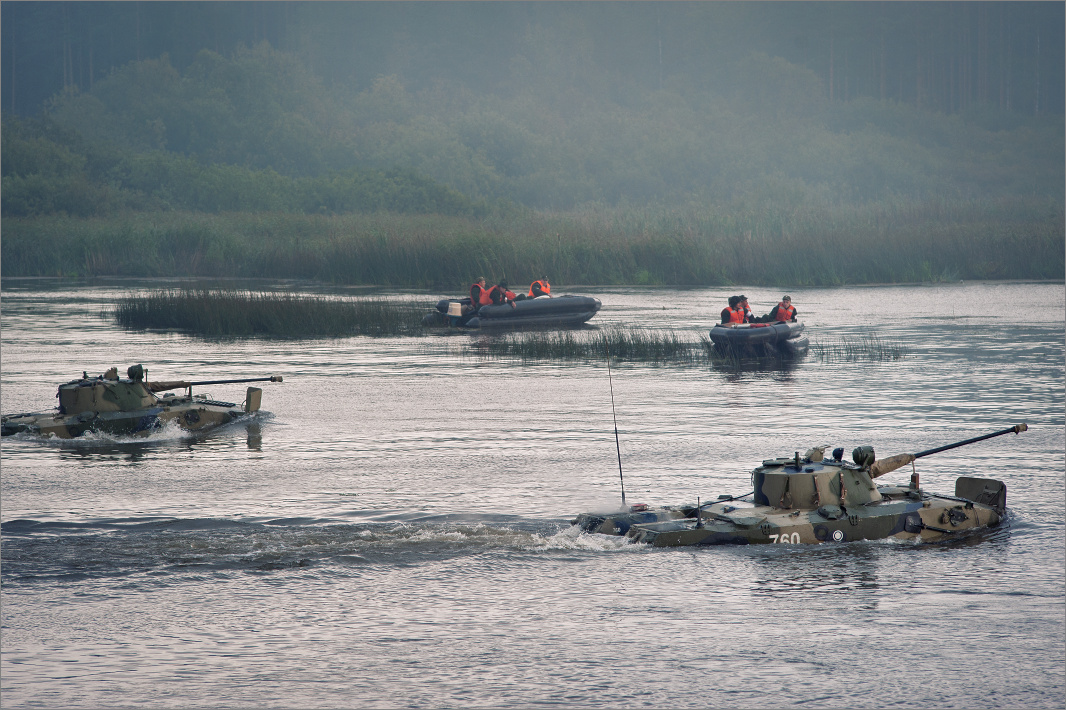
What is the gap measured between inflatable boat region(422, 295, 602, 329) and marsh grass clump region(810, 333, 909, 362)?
705 cm

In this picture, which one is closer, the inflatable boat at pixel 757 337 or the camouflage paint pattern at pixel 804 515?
the camouflage paint pattern at pixel 804 515

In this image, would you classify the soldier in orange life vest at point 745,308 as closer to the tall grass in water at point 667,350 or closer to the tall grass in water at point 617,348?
the tall grass in water at point 667,350

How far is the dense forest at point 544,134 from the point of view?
54.2m

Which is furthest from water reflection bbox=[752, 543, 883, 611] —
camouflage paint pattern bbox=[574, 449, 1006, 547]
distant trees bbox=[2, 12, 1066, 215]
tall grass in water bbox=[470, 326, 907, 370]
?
distant trees bbox=[2, 12, 1066, 215]

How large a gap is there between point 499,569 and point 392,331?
23375mm

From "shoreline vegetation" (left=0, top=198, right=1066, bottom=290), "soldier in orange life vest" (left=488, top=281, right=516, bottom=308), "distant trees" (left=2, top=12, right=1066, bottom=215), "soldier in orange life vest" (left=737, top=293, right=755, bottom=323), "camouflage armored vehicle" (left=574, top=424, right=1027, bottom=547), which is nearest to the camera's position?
"camouflage armored vehicle" (left=574, top=424, right=1027, bottom=547)

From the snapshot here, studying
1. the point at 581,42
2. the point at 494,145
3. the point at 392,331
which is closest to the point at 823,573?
the point at 392,331

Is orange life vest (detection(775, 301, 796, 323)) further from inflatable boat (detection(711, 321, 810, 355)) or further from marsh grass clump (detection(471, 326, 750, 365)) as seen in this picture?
marsh grass clump (detection(471, 326, 750, 365))

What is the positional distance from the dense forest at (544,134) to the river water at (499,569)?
29.8 meters

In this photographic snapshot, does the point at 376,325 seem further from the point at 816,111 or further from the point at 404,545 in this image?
the point at 816,111

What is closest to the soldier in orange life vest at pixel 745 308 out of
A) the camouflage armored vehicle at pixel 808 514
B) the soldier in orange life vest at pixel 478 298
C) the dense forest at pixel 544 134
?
the soldier in orange life vest at pixel 478 298

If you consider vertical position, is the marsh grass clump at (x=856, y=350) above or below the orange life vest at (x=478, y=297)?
below

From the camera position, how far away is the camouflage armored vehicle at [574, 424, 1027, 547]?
12.5m

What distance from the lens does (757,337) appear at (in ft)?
95.3
